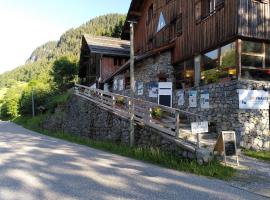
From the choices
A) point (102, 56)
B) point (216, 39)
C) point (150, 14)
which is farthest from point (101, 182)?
point (102, 56)

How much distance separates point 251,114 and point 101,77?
20691 millimetres

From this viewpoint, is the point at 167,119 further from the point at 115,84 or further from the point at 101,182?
the point at 115,84

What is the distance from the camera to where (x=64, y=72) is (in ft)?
151

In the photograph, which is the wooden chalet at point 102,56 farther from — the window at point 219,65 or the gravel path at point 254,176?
the gravel path at point 254,176

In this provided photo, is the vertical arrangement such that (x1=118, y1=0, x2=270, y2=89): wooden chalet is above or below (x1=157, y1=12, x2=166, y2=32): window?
below

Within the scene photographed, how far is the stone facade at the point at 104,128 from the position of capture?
39.0ft

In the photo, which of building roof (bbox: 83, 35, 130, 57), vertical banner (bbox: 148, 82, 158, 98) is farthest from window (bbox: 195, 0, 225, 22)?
building roof (bbox: 83, 35, 130, 57)

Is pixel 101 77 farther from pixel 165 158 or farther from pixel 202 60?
pixel 165 158

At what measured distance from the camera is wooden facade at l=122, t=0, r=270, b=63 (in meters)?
15.0

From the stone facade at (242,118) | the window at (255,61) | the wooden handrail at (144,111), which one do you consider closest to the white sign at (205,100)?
the stone facade at (242,118)

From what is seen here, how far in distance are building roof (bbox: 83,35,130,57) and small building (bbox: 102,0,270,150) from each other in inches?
466

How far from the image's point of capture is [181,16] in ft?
65.5

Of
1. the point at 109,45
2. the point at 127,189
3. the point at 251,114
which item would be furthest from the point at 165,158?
the point at 109,45

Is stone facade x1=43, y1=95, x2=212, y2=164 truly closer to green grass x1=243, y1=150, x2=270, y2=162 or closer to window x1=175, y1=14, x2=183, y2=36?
green grass x1=243, y1=150, x2=270, y2=162
